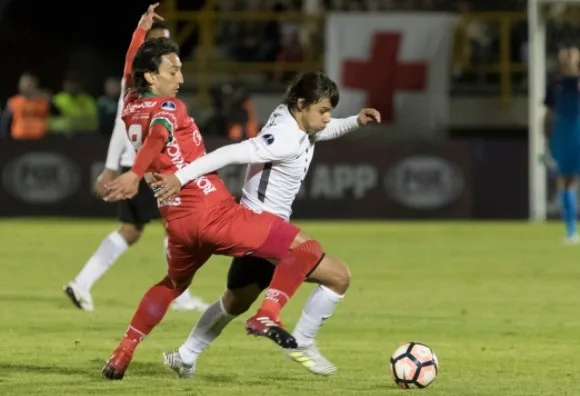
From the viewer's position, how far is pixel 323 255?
8.15 m

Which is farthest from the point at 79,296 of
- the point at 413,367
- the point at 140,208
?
the point at 413,367

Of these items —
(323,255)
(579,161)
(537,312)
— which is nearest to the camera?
(323,255)

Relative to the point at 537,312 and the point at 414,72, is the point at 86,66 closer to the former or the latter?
the point at 414,72

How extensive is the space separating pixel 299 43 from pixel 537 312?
15.4m

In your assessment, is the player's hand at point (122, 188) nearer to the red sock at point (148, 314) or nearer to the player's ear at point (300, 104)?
the red sock at point (148, 314)

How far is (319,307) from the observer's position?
8281 millimetres

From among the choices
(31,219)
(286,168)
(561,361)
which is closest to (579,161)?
(31,219)

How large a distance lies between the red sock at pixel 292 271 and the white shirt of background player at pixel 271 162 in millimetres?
457

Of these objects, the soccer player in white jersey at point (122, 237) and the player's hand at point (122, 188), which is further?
the soccer player in white jersey at point (122, 237)

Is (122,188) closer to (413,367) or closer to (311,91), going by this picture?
(311,91)

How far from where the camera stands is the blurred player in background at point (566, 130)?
1888 cm

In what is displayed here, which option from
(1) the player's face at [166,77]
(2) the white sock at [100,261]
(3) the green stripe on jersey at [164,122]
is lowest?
(2) the white sock at [100,261]

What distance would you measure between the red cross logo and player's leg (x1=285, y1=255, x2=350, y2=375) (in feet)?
56.3

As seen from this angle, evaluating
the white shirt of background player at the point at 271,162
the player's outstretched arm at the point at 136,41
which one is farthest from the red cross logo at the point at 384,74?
the white shirt of background player at the point at 271,162
